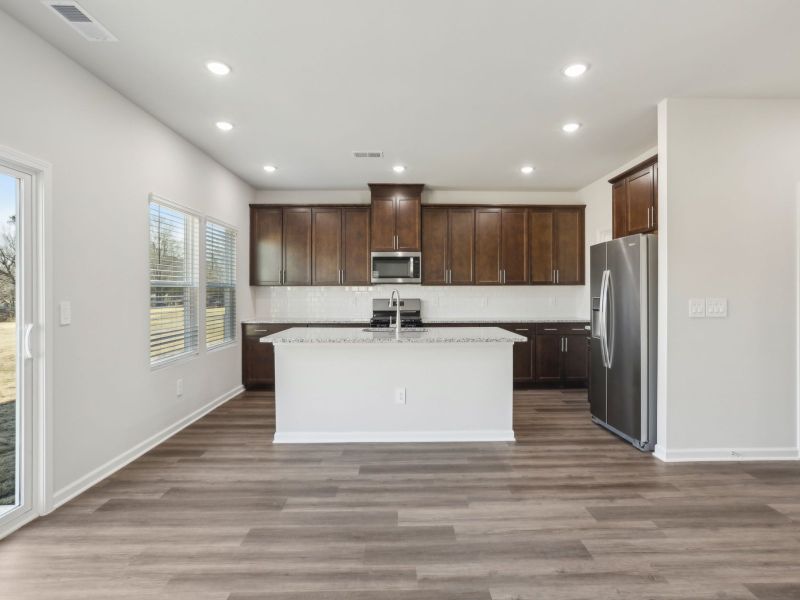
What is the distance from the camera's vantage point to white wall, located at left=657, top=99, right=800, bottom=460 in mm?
3229

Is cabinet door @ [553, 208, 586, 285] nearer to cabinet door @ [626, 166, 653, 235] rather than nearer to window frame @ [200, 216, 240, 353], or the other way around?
cabinet door @ [626, 166, 653, 235]

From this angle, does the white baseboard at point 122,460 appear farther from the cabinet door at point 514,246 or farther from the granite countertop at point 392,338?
the cabinet door at point 514,246

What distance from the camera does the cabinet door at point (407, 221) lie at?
5.76m

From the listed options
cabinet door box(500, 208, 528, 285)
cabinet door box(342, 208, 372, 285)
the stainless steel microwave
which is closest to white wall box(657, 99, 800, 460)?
cabinet door box(500, 208, 528, 285)

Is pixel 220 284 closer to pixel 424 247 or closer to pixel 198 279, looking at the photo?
pixel 198 279

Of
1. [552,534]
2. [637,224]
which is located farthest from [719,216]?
[552,534]

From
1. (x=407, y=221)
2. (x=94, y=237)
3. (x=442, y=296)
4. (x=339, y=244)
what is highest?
(x=407, y=221)

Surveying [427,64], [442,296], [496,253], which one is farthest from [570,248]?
[427,64]

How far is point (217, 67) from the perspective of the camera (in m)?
2.72

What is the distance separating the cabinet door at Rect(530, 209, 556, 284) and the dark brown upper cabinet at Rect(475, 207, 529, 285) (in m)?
0.12

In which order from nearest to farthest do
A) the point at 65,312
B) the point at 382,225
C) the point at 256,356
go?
the point at 65,312 → the point at 256,356 → the point at 382,225

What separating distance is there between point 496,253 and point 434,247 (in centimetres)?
84

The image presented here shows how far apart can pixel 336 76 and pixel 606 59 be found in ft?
5.49

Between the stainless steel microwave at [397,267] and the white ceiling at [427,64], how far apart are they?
1.74m
